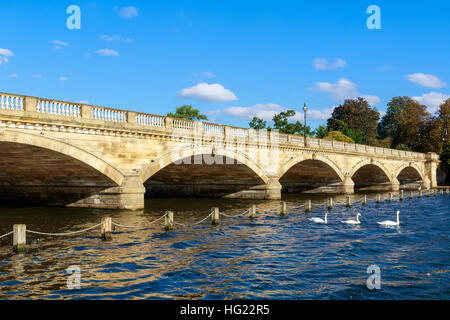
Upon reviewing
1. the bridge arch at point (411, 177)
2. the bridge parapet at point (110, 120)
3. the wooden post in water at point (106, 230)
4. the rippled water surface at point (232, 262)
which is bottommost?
the rippled water surface at point (232, 262)

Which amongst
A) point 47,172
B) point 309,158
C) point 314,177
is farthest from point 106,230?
point 314,177

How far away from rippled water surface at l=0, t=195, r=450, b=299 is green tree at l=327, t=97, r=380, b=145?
79.4 m

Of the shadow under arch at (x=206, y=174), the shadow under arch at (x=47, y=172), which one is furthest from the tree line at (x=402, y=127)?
the shadow under arch at (x=47, y=172)

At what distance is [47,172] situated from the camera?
82.5 feet

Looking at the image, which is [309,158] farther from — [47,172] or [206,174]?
[47,172]

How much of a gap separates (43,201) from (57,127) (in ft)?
33.8

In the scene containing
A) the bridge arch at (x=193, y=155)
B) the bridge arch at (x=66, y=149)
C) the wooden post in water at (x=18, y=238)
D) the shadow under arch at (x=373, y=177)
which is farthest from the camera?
the shadow under arch at (x=373, y=177)

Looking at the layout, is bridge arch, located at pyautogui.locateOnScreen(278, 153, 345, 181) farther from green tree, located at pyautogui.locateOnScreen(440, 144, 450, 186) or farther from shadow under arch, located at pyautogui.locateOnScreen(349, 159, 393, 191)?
green tree, located at pyautogui.locateOnScreen(440, 144, 450, 186)

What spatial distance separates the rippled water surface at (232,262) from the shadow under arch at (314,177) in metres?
22.2

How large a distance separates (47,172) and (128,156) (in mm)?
6102

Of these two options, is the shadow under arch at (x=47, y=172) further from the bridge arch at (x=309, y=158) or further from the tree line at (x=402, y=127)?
the tree line at (x=402, y=127)

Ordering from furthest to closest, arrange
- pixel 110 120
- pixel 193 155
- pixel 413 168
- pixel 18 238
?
pixel 413 168, pixel 193 155, pixel 110 120, pixel 18 238

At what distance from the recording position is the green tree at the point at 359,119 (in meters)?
95.6
